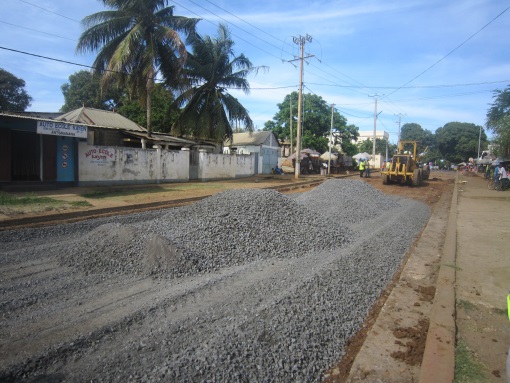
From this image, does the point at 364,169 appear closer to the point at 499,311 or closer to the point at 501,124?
the point at 501,124

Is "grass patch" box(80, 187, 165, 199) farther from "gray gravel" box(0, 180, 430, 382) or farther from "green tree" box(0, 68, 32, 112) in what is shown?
"green tree" box(0, 68, 32, 112)

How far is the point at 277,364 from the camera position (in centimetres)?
292

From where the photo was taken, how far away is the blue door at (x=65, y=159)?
14633mm

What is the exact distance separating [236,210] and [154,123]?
27.1 m

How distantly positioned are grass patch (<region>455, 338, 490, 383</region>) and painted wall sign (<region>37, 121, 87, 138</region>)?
14.3m

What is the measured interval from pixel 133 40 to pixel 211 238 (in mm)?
17330

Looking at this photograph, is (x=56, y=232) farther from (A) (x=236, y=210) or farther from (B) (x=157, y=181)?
(B) (x=157, y=181)

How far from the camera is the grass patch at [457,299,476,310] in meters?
4.31

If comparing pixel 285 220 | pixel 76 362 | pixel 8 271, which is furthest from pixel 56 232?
pixel 76 362

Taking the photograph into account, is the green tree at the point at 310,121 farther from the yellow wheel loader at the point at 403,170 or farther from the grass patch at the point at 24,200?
the grass patch at the point at 24,200

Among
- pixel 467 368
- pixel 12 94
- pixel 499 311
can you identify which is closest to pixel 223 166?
pixel 499 311

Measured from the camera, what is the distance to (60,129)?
13.4 m

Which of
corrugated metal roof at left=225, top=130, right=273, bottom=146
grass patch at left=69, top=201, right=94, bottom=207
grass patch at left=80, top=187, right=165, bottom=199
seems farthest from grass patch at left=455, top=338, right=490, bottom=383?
corrugated metal roof at left=225, top=130, right=273, bottom=146

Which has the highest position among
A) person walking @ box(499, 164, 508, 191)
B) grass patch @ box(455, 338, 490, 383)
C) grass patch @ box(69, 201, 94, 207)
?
person walking @ box(499, 164, 508, 191)
